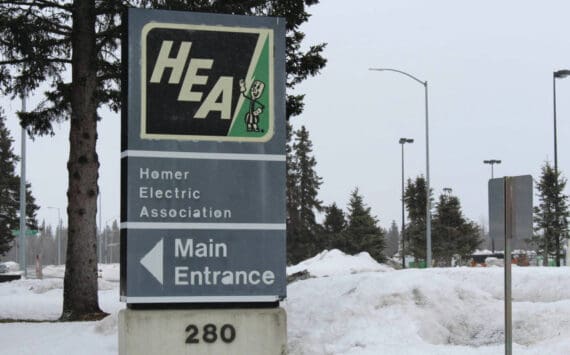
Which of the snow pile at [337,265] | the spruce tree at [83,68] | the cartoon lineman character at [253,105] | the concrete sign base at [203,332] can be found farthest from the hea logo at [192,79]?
the snow pile at [337,265]

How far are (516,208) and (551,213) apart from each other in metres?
42.7

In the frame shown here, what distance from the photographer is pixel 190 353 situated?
221 inches

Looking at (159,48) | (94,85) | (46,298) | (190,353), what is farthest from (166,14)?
(46,298)

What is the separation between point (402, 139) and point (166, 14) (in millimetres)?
54748

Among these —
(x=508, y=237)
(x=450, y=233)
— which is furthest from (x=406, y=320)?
(x=450, y=233)

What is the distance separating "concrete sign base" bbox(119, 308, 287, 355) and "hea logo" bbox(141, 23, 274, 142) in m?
1.38

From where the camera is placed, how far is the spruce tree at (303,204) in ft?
226

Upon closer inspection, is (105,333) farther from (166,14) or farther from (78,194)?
(166,14)

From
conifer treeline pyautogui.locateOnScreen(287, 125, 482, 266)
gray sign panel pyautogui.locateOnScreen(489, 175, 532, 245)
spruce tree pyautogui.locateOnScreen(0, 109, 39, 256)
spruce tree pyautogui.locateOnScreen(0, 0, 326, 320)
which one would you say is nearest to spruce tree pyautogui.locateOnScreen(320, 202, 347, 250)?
conifer treeline pyautogui.locateOnScreen(287, 125, 482, 266)

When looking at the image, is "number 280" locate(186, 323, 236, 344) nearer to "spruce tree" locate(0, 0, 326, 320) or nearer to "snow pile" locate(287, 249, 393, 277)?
"spruce tree" locate(0, 0, 326, 320)

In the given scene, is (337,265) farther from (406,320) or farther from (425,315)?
(406,320)

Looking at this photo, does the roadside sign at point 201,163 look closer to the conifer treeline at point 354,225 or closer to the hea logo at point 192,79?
the hea logo at point 192,79

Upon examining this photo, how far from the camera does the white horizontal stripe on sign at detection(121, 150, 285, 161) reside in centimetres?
561

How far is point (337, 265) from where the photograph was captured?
1811 inches
